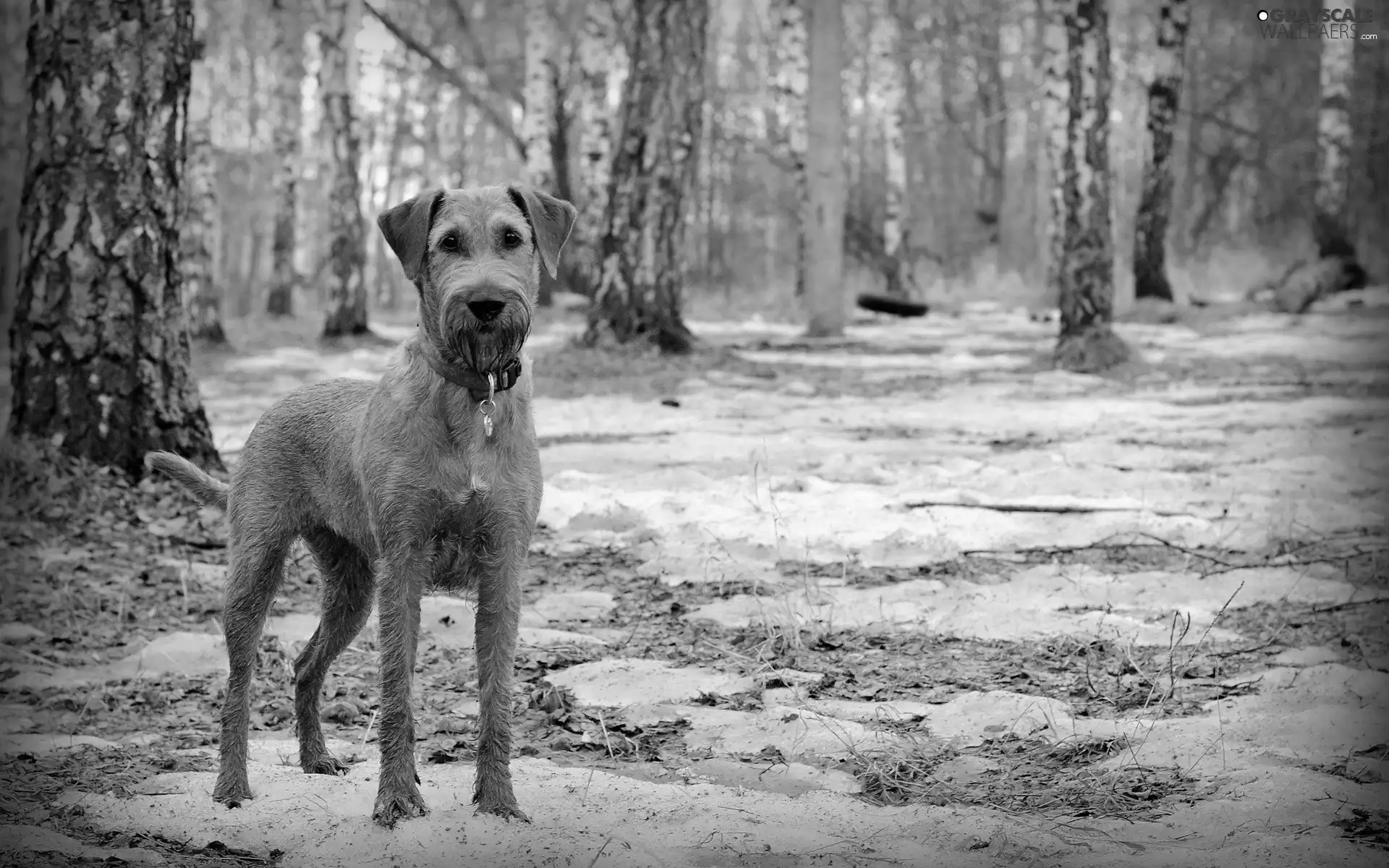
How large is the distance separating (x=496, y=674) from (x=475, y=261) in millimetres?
1133

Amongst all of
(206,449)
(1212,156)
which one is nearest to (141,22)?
(206,449)

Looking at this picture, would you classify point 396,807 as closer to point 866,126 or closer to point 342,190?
point 342,190

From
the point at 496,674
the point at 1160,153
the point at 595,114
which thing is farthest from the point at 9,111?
the point at 496,674

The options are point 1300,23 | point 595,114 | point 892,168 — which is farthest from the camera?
point 892,168

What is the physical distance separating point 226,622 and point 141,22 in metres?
4.54

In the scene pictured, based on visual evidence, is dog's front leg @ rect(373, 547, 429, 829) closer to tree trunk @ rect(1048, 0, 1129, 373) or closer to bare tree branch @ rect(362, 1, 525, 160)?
tree trunk @ rect(1048, 0, 1129, 373)

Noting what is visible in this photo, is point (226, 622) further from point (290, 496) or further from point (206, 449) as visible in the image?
point (206, 449)

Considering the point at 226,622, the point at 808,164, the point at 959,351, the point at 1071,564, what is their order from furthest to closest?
the point at 808,164
the point at 959,351
the point at 1071,564
the point at 226,622

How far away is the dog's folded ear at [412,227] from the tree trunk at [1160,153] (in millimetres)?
19823

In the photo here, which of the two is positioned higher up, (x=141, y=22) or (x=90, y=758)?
(x=141, y=22)

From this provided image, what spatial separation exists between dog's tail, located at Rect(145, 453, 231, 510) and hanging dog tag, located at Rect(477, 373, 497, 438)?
3.67 feet

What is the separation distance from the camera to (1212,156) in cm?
3497

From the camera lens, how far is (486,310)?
10.3 feet

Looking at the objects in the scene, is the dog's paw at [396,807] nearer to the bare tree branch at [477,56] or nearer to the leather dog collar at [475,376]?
the leather dog collar at [475,376]
